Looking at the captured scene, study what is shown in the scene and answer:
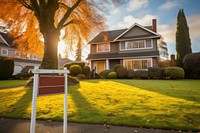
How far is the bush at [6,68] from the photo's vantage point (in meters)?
21.4

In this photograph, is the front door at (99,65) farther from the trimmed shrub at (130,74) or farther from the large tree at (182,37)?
the large tree at (182,37)

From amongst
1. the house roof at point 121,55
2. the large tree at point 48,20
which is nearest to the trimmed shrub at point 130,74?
the house roof at point 121,55

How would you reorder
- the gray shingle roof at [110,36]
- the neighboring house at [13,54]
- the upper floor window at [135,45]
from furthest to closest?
the neighboring house at [13,54] < the gray shingle roof at [110,36] < the upper floor window at [135,45]

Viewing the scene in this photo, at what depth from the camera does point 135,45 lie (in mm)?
24344

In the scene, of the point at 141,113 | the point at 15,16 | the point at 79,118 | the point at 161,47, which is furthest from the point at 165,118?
the point at 161,47

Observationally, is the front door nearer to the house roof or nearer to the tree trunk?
the house roof

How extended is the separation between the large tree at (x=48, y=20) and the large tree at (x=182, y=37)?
16875mm

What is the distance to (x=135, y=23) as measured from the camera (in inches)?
960

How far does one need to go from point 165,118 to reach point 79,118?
2.45 m

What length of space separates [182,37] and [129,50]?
1035 cm

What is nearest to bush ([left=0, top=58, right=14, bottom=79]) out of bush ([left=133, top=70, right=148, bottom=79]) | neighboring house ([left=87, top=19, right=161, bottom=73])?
neighboring house ([left=87, top=19, right=161, bottom=73])

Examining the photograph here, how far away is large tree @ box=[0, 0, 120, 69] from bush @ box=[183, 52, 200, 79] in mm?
12561

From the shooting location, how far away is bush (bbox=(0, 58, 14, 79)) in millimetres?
21422

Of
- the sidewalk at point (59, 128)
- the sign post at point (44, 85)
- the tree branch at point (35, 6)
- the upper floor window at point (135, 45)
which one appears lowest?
the sidewalk at point (59, 128)
